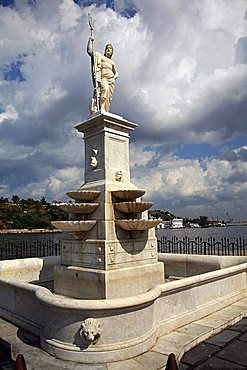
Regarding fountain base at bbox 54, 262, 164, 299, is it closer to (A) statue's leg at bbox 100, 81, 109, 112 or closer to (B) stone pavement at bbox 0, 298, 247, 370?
(B) stone pavement at bbox 0, 298, 247, 370

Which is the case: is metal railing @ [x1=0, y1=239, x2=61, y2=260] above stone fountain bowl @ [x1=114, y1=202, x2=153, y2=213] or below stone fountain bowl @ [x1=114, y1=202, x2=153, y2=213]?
below

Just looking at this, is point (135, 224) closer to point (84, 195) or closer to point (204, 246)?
point (84, 195)

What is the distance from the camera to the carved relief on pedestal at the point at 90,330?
4.95m

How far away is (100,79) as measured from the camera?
8.39 m

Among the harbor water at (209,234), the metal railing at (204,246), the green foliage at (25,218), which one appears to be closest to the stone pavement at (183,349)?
the metal railing at (204,246)

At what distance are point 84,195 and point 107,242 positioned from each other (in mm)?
1186

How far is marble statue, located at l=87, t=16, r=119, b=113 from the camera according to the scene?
8312 millimetres

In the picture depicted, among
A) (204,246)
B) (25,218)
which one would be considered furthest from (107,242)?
(25,218)

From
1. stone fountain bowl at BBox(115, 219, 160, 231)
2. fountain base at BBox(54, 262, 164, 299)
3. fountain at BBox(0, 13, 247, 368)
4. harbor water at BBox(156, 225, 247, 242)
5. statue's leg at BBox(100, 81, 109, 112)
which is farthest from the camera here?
harbor water at BBox(156, 225, 247, 242)

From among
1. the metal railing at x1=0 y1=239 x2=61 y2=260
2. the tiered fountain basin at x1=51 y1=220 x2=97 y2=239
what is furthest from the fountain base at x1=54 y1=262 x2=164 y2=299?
the metal railing at x1=0 y1=239 x2=61 y2=260

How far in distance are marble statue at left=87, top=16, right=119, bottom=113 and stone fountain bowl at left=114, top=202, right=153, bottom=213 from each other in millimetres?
2647

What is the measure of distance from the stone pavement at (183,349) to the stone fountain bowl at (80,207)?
2653 millimetres

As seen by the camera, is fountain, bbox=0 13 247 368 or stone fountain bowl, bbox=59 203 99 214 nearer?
fountain, bbox=0 13 247 368

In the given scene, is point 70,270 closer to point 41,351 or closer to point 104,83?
point 41,351
